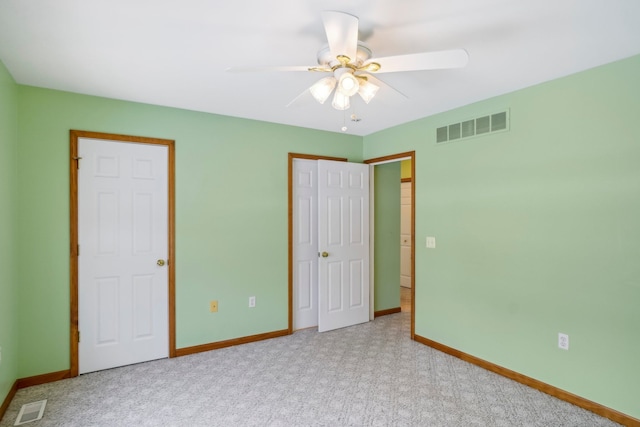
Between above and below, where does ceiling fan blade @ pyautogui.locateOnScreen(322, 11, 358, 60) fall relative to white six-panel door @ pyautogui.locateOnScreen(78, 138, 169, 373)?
above

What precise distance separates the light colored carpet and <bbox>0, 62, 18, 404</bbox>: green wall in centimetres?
33

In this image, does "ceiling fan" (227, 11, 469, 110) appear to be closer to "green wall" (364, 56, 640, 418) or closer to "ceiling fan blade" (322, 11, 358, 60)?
"ceiling fan blade" (322, 11, 358, 60)

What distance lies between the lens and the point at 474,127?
3047mm

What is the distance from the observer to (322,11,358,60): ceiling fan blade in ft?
4.47

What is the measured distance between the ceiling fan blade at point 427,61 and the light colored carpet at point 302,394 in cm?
216

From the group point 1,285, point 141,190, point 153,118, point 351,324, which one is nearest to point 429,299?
point 351,324

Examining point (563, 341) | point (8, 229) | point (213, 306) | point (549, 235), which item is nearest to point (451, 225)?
point (549, 235)

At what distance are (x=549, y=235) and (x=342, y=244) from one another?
2.12 meters

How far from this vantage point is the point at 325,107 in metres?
3.15

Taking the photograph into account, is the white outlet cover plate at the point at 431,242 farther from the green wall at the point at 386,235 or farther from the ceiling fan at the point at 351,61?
the ceiling fan at the point at 351,61

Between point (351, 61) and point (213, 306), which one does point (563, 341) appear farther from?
point (213, 306)

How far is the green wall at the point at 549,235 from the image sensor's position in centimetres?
218

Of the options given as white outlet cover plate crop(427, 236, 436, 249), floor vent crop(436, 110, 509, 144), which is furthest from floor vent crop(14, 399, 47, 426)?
floor vent crop(436, 110, 509, 144)

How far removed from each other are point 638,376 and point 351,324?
2.59 meters
